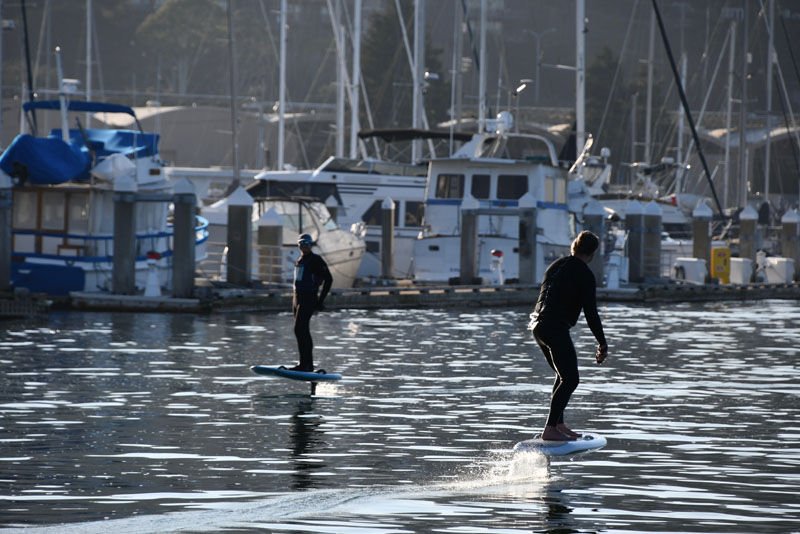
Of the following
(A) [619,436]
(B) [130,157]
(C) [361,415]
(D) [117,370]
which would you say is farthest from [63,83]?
(A) [619,436]

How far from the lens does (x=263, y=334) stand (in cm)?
2567

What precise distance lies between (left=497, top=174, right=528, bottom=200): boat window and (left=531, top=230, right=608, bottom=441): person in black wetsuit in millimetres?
28065

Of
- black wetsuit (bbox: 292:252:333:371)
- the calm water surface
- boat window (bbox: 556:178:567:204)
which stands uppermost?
boat window (bbox: 556:178:567:204)

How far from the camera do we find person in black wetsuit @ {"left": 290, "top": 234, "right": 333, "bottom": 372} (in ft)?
58.2

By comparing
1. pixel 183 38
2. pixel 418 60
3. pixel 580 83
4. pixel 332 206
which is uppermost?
pixel 183 38

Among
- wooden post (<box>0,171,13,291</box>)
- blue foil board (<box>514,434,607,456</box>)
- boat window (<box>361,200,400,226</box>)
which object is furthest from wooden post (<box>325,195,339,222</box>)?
blue foil board (<box>514,434,607,456</box>)

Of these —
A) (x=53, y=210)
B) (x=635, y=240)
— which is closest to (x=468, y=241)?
(x=635, y=240)

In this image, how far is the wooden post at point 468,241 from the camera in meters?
36.4

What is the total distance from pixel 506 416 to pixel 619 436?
5.83 feet

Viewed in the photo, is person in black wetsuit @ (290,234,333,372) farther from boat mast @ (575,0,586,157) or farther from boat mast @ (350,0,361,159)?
boat mast @ (350,0,361,159)

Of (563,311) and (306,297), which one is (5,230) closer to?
(306,297)

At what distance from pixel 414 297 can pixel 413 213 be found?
10.6m

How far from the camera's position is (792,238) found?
47.9 metres

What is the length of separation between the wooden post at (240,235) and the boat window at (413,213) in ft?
40.4
